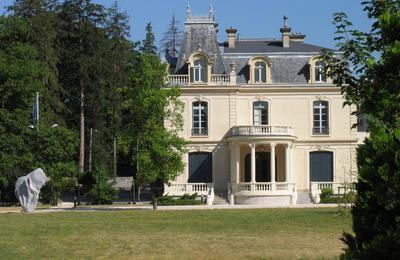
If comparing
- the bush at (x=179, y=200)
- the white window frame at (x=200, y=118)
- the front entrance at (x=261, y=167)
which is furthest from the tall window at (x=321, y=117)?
the bush at (x=179, y=200)

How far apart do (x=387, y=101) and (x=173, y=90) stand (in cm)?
3148

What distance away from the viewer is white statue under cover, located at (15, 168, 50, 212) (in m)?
32.4

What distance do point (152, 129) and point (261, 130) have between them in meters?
7.63

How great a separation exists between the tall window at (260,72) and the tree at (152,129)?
321 inches

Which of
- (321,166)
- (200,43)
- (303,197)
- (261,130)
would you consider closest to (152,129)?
(261,130)

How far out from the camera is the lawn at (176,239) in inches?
548

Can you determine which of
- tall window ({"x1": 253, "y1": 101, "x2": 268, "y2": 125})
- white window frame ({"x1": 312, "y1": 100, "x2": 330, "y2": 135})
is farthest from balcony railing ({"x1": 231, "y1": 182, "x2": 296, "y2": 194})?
tall window ({"x1": 253, "y1": 101, "x2": 268, "y2": 125})

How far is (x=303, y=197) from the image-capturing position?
4241 cm

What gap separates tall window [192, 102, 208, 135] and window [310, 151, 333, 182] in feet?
21.6

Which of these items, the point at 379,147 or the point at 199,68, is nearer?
the point at 379,147

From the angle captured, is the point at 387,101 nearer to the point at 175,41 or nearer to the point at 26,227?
the point at 26,227

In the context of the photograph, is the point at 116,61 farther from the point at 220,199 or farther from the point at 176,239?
the point at 176,239

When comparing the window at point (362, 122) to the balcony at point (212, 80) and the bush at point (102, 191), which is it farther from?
the balcony at point (212, 80)

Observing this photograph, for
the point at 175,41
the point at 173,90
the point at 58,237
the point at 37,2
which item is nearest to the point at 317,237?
the point at 58,237
